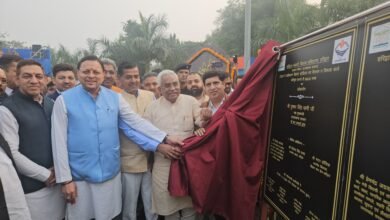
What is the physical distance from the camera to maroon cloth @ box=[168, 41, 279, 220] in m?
2.58

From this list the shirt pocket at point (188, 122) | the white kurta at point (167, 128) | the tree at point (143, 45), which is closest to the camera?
the white kurta at point (167, 128)

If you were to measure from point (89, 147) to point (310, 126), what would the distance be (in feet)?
6.78

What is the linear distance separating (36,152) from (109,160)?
677 mm

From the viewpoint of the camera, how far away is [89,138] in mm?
2859

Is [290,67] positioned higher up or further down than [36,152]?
higher up

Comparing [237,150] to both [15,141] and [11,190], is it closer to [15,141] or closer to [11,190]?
[11,190]

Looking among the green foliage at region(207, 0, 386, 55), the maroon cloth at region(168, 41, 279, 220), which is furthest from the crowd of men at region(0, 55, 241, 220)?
the green foliage at region(207, 0, 386, 55)

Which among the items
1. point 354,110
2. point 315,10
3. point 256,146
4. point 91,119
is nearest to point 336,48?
point 354,110

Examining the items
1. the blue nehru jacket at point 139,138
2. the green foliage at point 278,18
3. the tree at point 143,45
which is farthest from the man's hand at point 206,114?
the tree at point 143,45

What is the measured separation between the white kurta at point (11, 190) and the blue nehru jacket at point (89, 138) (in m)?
0.82

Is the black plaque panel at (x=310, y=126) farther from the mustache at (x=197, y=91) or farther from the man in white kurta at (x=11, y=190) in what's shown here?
the mustache at (x=197, y=91)

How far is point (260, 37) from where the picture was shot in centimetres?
2298

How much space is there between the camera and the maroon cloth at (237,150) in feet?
8.46

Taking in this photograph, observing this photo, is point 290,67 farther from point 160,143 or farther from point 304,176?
point 160,143
